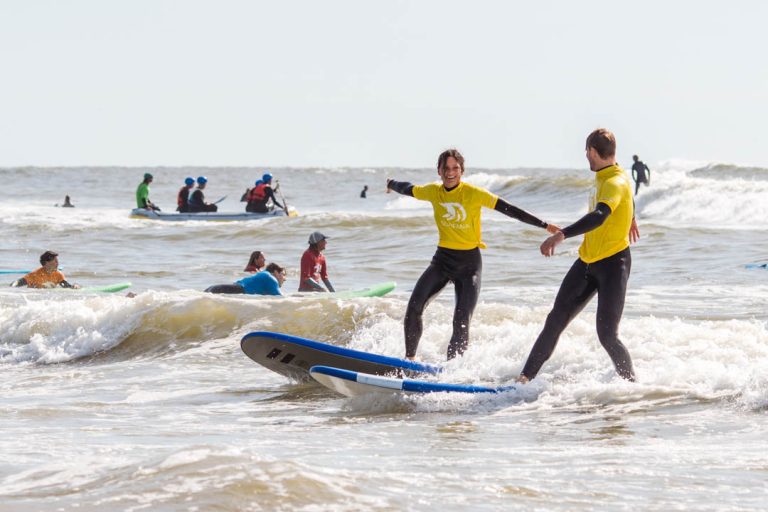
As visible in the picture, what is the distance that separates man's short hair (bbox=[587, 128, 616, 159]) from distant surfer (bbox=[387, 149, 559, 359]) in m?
0.93

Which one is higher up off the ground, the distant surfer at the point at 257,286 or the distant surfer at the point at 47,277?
the distant surfer at the point at 257,286

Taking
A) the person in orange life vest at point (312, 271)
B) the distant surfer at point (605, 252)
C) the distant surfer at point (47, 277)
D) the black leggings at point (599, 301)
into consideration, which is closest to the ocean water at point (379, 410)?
the black leggings at point (599, 301)

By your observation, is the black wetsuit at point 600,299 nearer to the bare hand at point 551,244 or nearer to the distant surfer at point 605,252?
the distant surfer at point 605,252

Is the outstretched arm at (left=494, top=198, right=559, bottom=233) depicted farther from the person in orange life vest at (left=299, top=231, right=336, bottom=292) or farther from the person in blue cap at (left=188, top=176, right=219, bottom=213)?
the person in blue cap at (left=188, top=176, right=219, bottom=213)

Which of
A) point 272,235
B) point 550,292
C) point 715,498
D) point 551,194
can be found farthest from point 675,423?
point 551,194

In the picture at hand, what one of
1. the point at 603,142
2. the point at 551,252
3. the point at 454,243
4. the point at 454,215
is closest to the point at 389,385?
the point at 454,243

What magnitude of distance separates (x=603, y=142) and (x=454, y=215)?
4.47 ft

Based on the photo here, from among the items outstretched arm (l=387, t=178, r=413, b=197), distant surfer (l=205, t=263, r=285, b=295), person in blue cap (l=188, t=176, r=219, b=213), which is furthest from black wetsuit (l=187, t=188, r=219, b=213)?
outstretched arm (l=387, t=178, r=413, b=197)

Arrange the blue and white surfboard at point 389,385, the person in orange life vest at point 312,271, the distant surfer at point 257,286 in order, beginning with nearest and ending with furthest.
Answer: the blue and white surfboard at point 389,385 < the distant surfer at point 257,286 < the person in orange life vest at point 312,271

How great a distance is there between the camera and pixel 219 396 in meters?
8.52

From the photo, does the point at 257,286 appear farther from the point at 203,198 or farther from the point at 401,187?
the point at 203,198

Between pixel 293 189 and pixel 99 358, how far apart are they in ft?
195

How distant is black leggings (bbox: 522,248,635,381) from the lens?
270 inches

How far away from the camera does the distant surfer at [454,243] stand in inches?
308
